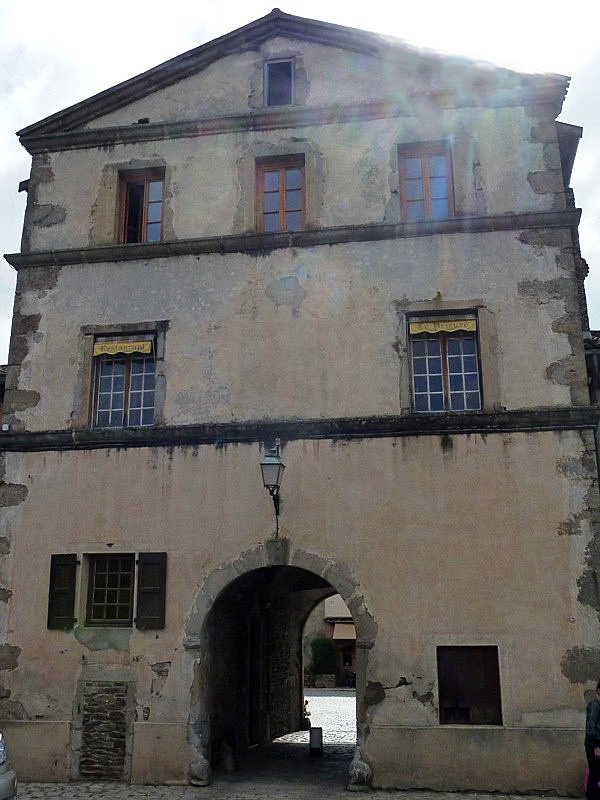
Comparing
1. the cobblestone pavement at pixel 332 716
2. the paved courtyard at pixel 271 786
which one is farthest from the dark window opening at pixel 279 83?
the cobblestone pavement at pixel 332 716

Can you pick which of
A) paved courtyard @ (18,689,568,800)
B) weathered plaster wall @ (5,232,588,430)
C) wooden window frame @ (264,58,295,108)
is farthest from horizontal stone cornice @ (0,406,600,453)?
wooden window frame @ (264,58,295,108)

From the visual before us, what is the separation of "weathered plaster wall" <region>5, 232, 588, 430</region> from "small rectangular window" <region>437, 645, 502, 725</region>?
337cm

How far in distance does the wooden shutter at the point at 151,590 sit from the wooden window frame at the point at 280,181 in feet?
17.3

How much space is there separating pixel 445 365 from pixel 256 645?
6.65 metres

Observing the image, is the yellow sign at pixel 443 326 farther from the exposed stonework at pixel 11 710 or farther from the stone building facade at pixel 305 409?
the exposed stonework at pixel 11 710

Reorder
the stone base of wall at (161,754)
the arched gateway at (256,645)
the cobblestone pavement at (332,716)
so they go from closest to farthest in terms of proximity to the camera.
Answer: the stone base of wall at (161,754) → the arched gateway at (256,645) → the cobblestone pavement at (332,716)

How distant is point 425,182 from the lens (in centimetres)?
1288

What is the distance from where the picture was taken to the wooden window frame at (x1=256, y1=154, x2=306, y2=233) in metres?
13.1

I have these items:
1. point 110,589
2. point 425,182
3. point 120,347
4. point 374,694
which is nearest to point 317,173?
point 425,182

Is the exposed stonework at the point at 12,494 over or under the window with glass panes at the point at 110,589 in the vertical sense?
over

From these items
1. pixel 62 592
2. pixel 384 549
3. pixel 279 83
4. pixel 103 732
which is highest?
pixel 279 83

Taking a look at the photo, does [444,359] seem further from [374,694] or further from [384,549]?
[374,694]

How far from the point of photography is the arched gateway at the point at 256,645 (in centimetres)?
1126

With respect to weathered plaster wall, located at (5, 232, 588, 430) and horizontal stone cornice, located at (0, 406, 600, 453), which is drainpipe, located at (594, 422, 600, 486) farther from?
weathered plaster wall, located at (5, 232, 588, 430)
